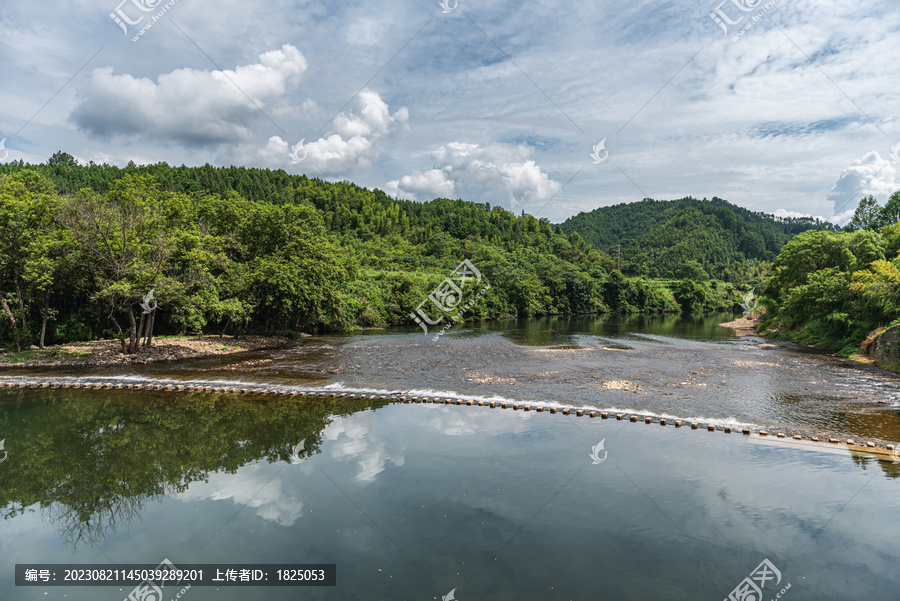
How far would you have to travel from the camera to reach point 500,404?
1891 cm

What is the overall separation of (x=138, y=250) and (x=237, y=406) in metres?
13.8

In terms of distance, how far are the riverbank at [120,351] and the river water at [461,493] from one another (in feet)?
20.1

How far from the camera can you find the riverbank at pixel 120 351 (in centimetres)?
2508

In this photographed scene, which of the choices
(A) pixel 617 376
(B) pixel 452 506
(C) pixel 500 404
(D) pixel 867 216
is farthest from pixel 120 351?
(D) pixel 867 216

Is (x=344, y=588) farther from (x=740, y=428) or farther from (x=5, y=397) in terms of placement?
(x=5, y=397)

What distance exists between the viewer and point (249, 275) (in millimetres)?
33719

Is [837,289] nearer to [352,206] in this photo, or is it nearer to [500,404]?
[500,404]

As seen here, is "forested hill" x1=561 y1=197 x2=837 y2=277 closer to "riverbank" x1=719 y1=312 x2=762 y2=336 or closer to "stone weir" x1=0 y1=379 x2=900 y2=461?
"riverbank" x1=719 y1=312 x2=762 y2=336

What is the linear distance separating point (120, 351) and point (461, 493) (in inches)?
1005

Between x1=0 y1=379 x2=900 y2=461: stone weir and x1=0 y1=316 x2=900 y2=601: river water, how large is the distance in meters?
0.45

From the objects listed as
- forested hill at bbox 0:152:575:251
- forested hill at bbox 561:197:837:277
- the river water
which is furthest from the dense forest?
forested hill at bbox 561:197:837:277

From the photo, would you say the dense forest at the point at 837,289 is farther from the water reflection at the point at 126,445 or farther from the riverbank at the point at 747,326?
the water reflection at the point at 126,445

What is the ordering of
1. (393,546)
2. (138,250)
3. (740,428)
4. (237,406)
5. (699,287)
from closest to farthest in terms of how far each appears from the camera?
1. (393,546)
2. (740,428)
3. (237,406)
4. (138,250)
5. (699,287)

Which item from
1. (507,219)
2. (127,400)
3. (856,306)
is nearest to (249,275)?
(127,400)
